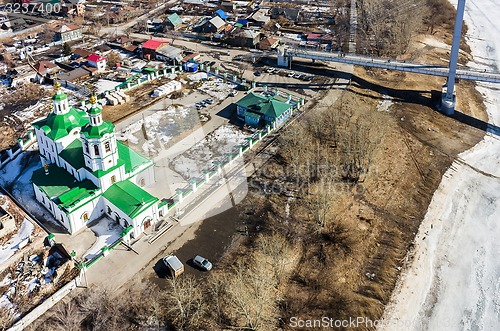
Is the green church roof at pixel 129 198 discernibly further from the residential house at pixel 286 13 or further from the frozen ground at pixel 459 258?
the residential house at pixel 286 13

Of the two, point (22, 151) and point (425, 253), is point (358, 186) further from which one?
point (22, 151)

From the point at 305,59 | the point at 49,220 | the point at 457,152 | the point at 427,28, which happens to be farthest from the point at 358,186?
the point at 427,28

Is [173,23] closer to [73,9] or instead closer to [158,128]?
[73,9]

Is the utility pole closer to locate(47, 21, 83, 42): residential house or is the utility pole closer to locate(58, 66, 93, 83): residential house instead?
locate(58, 66, 93, 83): residential house

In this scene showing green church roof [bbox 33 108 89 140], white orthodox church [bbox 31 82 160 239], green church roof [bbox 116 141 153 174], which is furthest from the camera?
green church roof [bbox 116 141 153 174]

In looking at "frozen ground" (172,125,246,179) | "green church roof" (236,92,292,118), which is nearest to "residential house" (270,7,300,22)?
"green church roof" (236,92,292,118)
